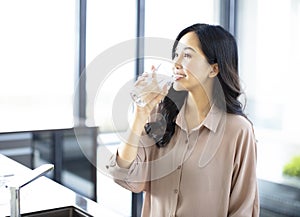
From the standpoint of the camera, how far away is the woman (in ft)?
4.06

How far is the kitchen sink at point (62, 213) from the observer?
1.22 meters

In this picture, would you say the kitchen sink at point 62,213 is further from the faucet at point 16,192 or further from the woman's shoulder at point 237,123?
the woman's shoulder at point 237,123

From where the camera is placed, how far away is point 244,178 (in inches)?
51.1

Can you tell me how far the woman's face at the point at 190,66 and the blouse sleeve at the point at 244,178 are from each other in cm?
21

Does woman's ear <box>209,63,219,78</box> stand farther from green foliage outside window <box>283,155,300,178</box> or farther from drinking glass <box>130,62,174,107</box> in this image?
green foliage outside window <box>283,155,300,178</box>

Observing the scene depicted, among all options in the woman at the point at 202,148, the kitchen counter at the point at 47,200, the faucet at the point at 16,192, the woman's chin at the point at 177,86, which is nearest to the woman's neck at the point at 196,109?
the woman at the point at 202,148

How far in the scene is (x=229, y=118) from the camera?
1.32 metres

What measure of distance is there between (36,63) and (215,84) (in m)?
2.14

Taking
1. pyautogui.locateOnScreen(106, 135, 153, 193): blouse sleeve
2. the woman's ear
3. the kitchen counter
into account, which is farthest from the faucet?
the woman's ear

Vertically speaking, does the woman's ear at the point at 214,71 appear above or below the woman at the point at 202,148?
above

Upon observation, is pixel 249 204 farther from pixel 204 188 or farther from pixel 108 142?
pixel 108 142

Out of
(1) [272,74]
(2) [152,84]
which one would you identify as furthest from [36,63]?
(2) [152,84]

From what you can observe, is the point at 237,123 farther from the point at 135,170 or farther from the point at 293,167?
the point at 293,167

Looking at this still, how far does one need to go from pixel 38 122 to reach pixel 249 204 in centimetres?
220
